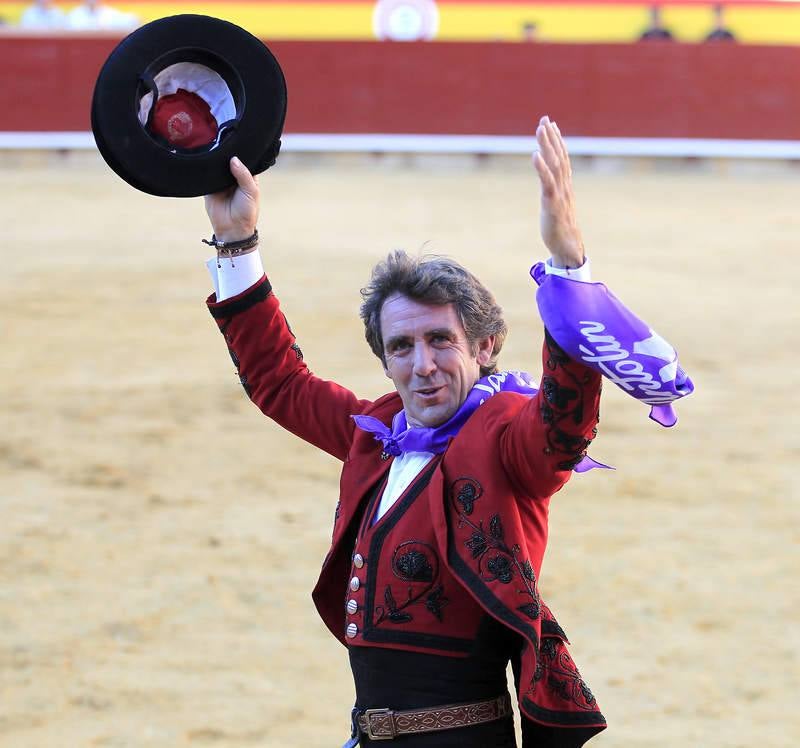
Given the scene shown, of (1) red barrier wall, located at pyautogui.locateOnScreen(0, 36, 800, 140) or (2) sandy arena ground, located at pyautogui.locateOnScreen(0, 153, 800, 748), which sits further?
(1) red barrier wall, located at pyautogui.locateOnScreen(0, 36, 800, 140)

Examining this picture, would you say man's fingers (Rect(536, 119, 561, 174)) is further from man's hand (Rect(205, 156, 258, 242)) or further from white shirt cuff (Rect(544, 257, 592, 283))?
man's hand (Rect(205, 156, 258, 242))

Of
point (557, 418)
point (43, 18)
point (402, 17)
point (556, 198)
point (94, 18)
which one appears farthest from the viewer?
point (402, 17)

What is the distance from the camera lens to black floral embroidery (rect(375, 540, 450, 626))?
6.40ft

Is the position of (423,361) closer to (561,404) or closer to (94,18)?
(561,404)

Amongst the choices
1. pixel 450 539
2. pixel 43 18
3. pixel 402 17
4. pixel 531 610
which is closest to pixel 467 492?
pixel 450 539

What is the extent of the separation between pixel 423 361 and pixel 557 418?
0.26m

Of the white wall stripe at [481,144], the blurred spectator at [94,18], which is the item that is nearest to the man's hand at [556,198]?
the white wall stripe at [481,144]

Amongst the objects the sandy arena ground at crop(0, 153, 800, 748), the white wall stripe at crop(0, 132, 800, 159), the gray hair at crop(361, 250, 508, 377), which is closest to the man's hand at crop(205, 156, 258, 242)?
the gray hair at crop(361, 250, 508, 377)

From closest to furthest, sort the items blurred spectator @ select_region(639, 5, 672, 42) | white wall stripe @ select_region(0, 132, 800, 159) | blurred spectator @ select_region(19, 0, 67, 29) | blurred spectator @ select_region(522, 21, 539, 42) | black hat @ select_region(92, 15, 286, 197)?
1. black hat @ select_region(92, 15, 286, 197)
2. white wall stripe @ select_region(0, 132, 800, 159)
3. blurred spectator @ select_region(19, 0, 67, 29)
4. blurred spectator @ select_region(639, 5, 672, 42)
5. blurred spectator @ select_region(522, 21, 539, 42)

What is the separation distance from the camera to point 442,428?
2021 mm

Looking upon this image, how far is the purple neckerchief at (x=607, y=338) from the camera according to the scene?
5.55ft

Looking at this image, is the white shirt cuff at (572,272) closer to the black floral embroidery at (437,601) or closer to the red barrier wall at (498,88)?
the black floral embroidery at (437,601)

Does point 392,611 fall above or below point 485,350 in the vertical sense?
below

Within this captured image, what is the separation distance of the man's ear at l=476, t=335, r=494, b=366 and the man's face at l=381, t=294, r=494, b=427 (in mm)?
38
